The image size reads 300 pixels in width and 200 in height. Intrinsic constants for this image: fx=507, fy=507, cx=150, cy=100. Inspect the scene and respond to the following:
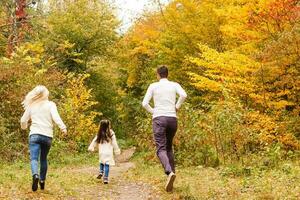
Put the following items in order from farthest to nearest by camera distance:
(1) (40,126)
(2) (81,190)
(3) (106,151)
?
(3) (106,151), (2) (81,190), (1) (40,126)

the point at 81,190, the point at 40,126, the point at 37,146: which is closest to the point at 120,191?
the point at 81,190

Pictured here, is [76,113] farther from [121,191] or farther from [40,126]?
[40,126]

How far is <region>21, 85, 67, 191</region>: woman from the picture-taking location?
27.6ft

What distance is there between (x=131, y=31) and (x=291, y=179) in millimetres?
27439

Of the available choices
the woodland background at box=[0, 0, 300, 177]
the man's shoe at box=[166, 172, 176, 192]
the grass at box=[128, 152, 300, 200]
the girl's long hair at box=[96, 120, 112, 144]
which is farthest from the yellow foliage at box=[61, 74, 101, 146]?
the man's shoe at box=[166, 172, 176, 192]

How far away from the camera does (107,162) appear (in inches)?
466

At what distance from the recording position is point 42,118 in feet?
28.0

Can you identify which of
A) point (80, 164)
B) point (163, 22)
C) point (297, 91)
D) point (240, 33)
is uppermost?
point (163, 22)

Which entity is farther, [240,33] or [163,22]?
[163,22]

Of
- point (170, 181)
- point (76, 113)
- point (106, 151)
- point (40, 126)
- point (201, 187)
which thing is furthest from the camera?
point (76, 113)

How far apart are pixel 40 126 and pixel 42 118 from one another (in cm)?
15

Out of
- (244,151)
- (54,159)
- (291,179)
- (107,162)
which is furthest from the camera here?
(54,159)

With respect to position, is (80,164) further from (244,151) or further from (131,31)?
(131,31)

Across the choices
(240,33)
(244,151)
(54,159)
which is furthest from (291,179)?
(54,159)
